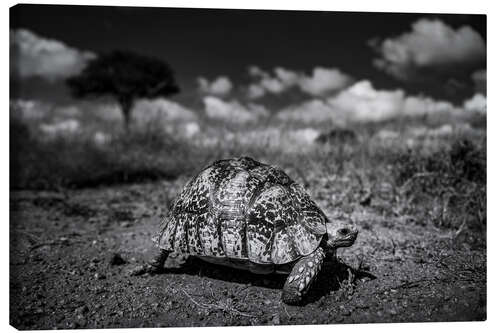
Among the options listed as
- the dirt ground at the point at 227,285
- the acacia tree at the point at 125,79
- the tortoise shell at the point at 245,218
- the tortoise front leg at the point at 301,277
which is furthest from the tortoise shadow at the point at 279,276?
the acacia tree at the point at 125,79

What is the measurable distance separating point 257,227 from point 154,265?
102cm

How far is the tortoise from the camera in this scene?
2.54m

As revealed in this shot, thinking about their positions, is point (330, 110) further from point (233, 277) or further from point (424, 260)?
point (233, 277)

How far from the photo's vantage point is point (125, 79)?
5523 millimetres

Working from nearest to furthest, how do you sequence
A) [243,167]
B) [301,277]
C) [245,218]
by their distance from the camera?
1. [301,277]
2. [245,218]
3. [243,167]

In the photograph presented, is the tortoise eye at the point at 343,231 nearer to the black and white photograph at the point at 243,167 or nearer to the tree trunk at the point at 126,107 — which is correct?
the black and white photograph at the point at 243,167

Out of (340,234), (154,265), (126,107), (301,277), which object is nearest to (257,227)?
(301,277)

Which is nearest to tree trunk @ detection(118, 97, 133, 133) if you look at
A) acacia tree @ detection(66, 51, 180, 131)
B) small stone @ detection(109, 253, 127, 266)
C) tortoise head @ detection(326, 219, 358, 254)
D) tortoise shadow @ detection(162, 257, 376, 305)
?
acacia tree @ detection(66, 51, 180, 131)

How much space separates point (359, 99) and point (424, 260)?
6.76ft

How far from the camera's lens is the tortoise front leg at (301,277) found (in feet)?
8.18

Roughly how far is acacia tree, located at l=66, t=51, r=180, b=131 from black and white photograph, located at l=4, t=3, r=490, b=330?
0.11ft

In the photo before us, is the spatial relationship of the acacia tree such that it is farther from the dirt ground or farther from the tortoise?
the tortoise

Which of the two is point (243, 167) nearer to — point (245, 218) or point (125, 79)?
point (245, 218)
